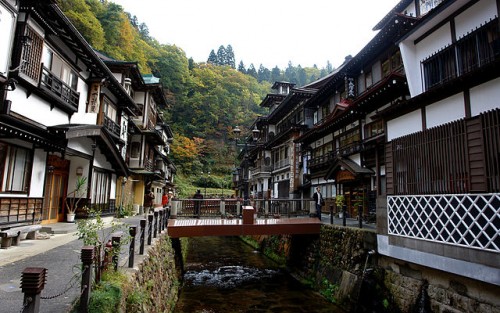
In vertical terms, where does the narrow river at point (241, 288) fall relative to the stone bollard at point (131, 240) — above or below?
below

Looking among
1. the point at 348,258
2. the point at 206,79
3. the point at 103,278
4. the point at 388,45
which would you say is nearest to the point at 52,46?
the point at 103,278

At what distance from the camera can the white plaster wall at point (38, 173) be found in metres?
11.5

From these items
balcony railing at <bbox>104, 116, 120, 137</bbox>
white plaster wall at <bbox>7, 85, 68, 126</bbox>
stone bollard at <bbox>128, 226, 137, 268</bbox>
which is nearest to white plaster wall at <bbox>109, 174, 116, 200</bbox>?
balcony railing at <bbox>104, 116, 120, 137</bbox>

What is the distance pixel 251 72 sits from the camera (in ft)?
349

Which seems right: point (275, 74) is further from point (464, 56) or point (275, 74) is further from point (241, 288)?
point (241, 288)

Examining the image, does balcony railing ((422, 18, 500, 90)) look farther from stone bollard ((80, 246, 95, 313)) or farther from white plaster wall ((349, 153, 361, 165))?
stone bollard ((80, 246, 95, 313))

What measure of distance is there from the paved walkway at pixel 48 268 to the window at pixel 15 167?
2090 millimetres

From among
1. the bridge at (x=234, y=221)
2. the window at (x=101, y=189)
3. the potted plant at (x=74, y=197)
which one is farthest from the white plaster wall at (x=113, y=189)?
the bridge at (x=234, y=221)

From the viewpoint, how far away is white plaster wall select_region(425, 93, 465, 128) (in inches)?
362

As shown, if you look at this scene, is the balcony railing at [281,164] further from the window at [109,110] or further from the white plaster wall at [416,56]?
the white plaster wall at [416,56]

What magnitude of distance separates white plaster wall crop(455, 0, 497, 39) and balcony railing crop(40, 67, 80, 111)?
16.3 metres

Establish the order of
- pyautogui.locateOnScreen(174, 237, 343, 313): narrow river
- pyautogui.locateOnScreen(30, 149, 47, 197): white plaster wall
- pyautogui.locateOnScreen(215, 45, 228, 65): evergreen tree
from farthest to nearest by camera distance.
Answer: pyautogui.locateOnScreen(215, 45, 228, 65): evergreen tree
pyautogui.locateOnScreen(174, 237, 343, 313): narrow river
pyautogui.locateOnScreen(30, 149, 47, 197): white plaster wall

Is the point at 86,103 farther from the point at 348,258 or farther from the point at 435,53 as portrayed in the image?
the point at 435,53

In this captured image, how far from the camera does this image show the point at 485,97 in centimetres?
847
